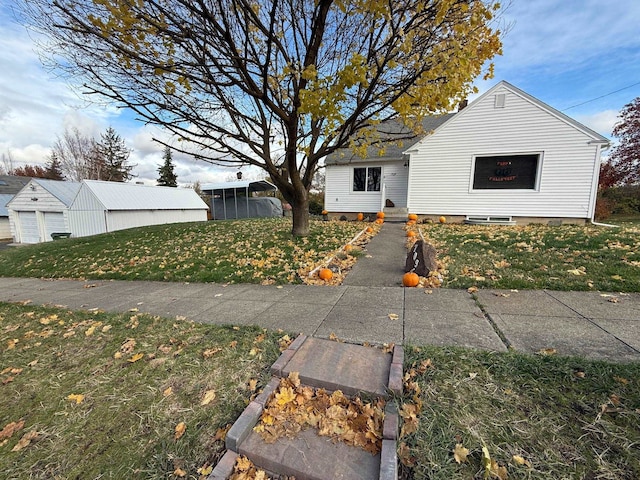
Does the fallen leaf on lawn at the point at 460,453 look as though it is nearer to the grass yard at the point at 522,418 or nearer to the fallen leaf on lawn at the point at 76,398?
the grass yard at the point at 522,418

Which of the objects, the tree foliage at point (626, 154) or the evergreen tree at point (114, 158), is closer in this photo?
the tree foliage at point (626, 154)

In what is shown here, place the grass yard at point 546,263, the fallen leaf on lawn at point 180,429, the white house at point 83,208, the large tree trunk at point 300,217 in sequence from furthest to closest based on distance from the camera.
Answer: the white house at point 83,208
the large tree trunk at point 300,217
the grass yard at point 546,263
the fallen leaf on lawn at point 180,429

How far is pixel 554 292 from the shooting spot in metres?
3.87

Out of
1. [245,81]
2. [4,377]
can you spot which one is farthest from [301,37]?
[4,377]

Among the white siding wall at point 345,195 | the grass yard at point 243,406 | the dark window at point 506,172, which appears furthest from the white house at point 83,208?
the dark window at point 506,172

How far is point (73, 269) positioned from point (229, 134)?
5.71m

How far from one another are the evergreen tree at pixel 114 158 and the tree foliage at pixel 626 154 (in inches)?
2112

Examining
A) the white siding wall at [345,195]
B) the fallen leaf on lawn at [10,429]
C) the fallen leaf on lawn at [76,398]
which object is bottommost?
the fallen leaf on lawn at [10,429]

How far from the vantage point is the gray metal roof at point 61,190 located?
63.5ft

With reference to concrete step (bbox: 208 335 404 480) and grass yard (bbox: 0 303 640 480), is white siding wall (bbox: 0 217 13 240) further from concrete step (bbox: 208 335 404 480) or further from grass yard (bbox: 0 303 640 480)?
concrete step (bbox: 208 335 404 480)

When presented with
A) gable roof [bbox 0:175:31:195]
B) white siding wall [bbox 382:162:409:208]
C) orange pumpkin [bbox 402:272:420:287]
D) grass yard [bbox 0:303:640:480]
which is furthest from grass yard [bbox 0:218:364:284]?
gable roof [bbox 0:175:31:195]

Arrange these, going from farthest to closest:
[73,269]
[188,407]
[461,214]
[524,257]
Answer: [461,214] → [73,269] → [524,257] → [188,407]

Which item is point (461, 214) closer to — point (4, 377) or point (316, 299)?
point (316, 299)

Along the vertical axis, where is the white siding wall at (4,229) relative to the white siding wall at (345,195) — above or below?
below
